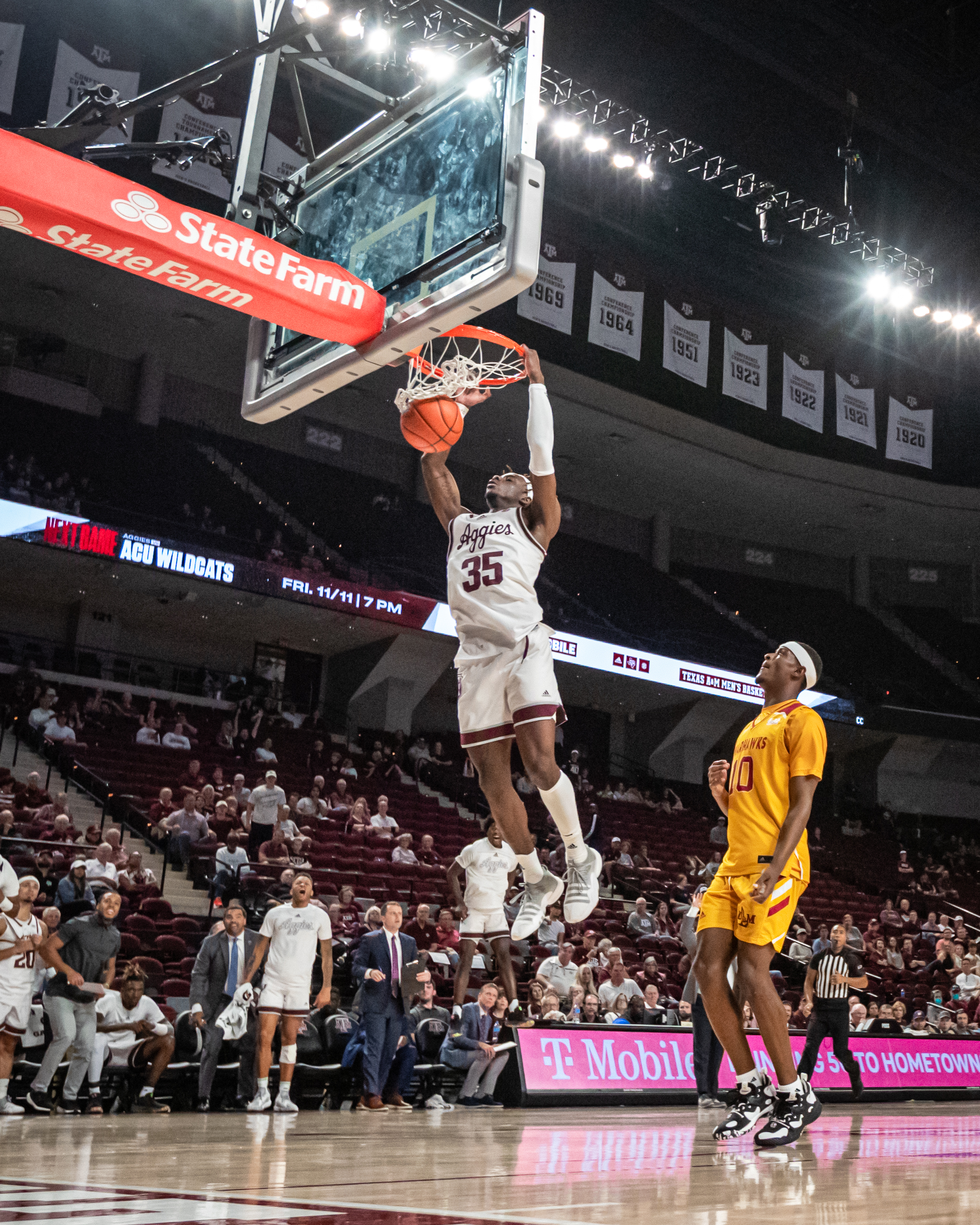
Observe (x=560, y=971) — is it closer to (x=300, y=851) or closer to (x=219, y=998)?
(x=300, y=851)

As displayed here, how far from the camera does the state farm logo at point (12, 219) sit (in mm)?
4656

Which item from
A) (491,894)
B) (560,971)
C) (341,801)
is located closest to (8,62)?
(341,801)

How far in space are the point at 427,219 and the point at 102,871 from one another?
26.3 feet

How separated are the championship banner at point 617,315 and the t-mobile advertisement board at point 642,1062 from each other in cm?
1390

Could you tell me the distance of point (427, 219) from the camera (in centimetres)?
555

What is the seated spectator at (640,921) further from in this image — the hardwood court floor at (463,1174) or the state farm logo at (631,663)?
the state farm logo at (631,663)

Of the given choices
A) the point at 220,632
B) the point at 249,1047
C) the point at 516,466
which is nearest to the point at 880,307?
the point at 516,466

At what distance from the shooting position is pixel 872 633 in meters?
31.6

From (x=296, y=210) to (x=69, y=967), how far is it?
572 centimetres

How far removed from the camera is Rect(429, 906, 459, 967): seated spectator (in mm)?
12484

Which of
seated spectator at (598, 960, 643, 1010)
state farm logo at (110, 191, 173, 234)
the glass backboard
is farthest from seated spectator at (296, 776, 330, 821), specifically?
state farm logo at (110, 191, 173, 234)

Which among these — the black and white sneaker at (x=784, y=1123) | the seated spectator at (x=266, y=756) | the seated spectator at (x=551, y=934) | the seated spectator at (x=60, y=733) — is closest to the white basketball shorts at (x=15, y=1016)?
the black and white sneaker at (x=784, y=1123)

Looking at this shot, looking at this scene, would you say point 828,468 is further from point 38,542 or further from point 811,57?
point 38,542

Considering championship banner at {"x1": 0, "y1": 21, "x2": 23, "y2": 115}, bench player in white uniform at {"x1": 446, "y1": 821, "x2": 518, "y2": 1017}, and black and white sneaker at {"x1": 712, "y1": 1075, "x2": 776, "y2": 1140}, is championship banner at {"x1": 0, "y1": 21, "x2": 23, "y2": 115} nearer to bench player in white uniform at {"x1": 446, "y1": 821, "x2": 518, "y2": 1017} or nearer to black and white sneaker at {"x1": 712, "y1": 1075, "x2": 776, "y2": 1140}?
bench player in white uniform at {"x1": 446, "y1": 821, "x2": 518, "y2": 1017}
